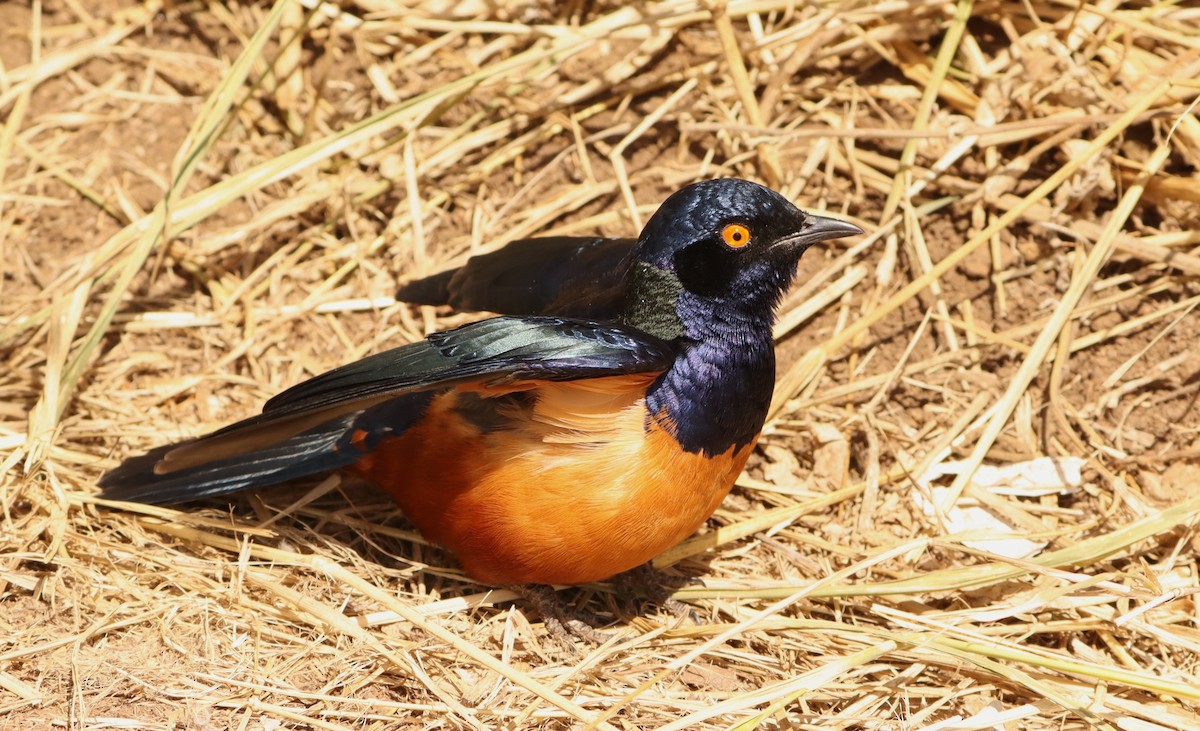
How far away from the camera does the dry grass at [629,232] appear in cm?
374

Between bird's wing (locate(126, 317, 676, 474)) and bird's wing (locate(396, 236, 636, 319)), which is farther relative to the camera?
bird's wing (locate(396, 236, 636, 319))

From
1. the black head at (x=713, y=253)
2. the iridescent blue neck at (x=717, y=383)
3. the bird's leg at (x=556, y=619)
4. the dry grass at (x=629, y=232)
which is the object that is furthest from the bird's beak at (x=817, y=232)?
the bird's leg at (x=556, y=619)

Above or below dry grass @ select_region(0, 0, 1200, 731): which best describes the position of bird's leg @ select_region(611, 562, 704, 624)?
below

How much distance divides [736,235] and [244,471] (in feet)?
6.30

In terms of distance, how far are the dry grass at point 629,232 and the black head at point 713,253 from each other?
0.94 m

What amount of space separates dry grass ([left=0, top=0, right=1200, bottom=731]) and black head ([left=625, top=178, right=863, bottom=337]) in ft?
3.08

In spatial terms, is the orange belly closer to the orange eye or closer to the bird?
the bird

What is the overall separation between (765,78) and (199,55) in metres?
2.87

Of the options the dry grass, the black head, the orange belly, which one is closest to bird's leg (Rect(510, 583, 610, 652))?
the dry grass

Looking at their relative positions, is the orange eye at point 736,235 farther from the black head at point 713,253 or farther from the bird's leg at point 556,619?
the bird's leg at point 556,619

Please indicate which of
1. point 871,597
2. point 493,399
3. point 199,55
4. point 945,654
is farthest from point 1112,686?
point 199,55

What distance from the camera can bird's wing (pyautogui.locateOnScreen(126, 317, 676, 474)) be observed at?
3.44m

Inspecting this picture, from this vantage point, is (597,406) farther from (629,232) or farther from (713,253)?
(629,232)

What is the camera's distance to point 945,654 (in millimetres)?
3699
